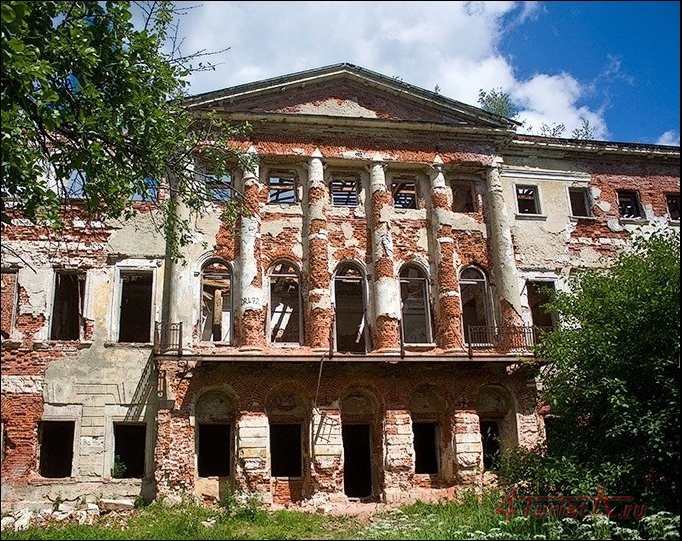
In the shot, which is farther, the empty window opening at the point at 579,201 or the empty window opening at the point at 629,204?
the empty window opening at the point at 629,204

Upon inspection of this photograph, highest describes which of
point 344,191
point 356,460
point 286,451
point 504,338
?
point 344,191

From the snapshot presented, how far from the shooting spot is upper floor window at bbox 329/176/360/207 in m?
19.1

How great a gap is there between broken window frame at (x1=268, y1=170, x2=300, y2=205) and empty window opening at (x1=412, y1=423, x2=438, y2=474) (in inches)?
271

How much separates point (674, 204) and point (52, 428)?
18833mm

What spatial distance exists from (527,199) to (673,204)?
492 cm

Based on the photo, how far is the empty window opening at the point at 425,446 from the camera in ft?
58.3

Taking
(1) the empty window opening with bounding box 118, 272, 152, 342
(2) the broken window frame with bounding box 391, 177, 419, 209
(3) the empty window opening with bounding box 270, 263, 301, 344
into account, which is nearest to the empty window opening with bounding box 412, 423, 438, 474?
(3) the empty window opening with bounding box 270, 263, 301, 344

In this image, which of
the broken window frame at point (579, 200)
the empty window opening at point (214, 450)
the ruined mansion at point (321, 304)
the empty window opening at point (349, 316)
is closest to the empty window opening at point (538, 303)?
the ruined mansion at point (321, 304)

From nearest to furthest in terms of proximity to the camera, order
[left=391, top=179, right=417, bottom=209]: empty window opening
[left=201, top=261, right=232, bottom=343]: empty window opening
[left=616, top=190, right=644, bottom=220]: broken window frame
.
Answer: [left=391, top=179, right=417, bottom=209]: empty window opening < [left=201, top=261, right=232, bottom=343]: empty window opening < [left=616, top=190, right=644, bottom=220]: broken window frame

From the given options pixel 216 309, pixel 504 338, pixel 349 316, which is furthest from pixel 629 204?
A: pixel 216 309

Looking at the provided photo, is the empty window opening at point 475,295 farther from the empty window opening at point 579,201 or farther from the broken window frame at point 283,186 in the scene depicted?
the broken window frame at point 283,186

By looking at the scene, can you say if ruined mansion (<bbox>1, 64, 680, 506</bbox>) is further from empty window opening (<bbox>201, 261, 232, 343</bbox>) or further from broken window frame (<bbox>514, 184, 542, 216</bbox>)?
empty window opening (<bbox>201, 261, 232, 343</bbox>)

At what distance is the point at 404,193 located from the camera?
1984 centimetres

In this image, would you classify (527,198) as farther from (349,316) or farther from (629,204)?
(349,316)
